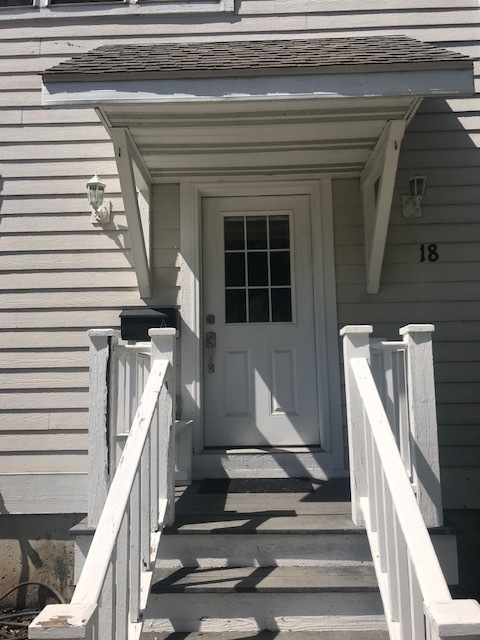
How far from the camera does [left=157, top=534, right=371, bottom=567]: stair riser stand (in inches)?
95.3

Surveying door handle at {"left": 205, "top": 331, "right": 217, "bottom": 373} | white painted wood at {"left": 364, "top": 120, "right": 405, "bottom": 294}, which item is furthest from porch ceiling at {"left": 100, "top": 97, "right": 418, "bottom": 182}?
door handle at {"left": 205, "top": 331, "right": 217, "bottom": 373}

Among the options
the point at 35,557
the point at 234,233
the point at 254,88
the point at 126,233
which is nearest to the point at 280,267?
the point at 234,233

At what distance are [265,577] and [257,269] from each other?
2190mm

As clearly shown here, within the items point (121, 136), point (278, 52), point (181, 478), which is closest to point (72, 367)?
point (181, 478)

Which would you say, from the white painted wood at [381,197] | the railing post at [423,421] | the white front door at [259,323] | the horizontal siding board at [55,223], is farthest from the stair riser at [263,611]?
the horizontal siding board at [55,223]

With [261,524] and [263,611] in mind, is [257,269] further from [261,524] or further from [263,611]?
[263,611]

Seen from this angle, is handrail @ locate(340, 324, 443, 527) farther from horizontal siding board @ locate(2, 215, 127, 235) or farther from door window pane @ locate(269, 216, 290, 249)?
horizontal siding board @ locate(2, 215, 127, 235)

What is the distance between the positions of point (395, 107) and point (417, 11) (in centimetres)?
146

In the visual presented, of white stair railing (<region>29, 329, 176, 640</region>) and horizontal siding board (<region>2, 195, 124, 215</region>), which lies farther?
horizontal siding board (<region>2, 195, 124, 215</region>)

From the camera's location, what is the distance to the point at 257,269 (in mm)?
3941

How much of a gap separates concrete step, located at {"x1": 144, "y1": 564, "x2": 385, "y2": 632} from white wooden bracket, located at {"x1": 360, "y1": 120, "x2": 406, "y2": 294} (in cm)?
203

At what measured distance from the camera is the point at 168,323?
12.0 feet

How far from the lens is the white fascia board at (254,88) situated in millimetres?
2777

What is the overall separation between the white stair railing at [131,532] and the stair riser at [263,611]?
0.23 metres
